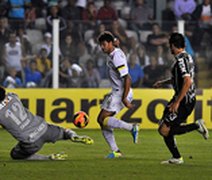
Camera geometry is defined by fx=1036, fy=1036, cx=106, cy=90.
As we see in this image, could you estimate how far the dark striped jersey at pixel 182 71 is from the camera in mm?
14203

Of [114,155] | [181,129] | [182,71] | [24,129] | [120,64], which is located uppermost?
[182,71]

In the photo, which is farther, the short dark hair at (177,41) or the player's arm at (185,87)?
the short dark hair at (177,41)

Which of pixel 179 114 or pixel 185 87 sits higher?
pixel 185 87

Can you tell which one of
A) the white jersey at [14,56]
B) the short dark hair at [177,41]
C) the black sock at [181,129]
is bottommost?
the white jersey at [14,56]

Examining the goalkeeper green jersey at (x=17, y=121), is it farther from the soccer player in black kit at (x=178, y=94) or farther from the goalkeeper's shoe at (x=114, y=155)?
the soccer player in black kit at (x=178, y=94)

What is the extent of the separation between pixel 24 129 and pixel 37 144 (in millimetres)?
316

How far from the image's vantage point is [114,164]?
14547mm

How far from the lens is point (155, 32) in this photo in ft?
78.5

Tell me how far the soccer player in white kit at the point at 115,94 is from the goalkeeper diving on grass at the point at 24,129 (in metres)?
1.26

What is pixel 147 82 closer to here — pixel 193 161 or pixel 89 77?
pixel 89 77

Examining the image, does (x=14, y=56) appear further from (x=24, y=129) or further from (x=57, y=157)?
(x=24, y=129)

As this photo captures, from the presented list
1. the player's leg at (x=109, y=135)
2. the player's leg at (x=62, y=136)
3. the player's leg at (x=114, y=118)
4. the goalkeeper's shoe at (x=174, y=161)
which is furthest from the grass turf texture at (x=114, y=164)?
the player's leg at (x=114, y=118)

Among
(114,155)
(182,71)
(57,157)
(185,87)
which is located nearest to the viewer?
(185,87)

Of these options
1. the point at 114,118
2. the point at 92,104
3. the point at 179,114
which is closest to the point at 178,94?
the point at 179,114
